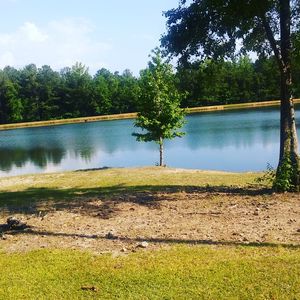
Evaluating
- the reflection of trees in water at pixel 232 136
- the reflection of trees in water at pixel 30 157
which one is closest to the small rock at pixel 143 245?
the reflection of trees in water at pixel 30 157

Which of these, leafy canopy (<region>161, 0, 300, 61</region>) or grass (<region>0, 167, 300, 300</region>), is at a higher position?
leafy canopy (<region>161, 0, 300, 61</region>)

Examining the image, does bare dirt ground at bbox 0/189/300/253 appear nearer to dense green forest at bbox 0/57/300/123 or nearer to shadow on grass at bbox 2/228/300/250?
shadow on grass at bbox 2/228/300/250

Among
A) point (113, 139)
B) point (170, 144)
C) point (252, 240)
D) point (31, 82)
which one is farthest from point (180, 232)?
point (31, 82)

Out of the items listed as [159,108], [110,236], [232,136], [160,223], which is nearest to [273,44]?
[160,223]

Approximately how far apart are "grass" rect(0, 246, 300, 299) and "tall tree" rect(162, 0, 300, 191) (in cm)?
484

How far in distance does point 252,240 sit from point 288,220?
1435 mm

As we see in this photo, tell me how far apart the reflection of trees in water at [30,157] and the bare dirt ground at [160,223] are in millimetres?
27988

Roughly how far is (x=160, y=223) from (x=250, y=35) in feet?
23.9

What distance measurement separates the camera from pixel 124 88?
114 metres

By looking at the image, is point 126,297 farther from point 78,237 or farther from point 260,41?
point 260,41

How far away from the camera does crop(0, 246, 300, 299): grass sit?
19.3 feet

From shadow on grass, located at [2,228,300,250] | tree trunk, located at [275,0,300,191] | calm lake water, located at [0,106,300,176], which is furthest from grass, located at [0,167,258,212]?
calm lake water, located at [0,106,300,176]

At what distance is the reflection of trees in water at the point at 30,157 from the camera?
39853 mm

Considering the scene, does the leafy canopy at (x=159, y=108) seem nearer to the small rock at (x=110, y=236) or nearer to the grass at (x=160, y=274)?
the small rock at (x=110, y=236)
